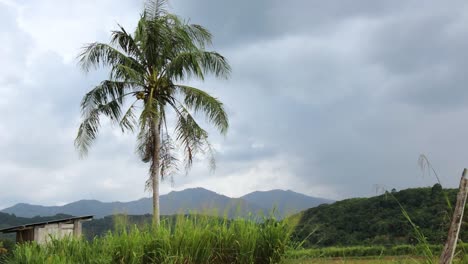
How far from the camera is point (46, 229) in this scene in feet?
57.5

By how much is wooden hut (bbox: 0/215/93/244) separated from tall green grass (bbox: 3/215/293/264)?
900 centimetres

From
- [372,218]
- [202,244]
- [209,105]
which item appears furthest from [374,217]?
[202,244]

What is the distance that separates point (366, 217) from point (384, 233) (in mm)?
3244

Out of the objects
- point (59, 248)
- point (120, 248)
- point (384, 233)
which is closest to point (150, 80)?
point (59, 248)

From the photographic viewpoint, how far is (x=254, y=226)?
27.3 ft

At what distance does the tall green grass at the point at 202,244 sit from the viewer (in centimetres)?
799

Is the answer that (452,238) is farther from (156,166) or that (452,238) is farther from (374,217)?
(374,217)

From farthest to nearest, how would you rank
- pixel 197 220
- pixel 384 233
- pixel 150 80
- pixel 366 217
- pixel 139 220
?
pixel 366 217
pixel 384 233
pixel 150 80
pixel 139 220
pixel 197 220

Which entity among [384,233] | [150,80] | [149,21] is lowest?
[384,233]

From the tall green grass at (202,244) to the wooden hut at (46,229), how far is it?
29.5ft

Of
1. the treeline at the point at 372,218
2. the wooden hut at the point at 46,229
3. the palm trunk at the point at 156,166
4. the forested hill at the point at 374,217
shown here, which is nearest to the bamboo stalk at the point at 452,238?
the wooden hut at the point at 46,229

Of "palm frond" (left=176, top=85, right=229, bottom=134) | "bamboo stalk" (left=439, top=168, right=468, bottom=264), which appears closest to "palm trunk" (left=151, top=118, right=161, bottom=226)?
"palm frond" (left=176, top=85, right=229, bottom=134)

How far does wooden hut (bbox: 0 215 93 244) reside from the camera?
1727 centimetres

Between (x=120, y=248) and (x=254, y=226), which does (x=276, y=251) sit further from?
(x=120, y=248)
